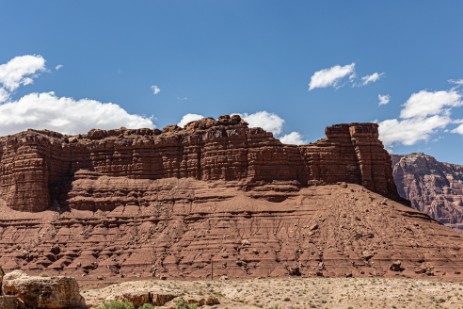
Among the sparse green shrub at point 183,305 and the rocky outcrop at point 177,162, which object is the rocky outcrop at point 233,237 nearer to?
the rocky outcrop at point 177,162

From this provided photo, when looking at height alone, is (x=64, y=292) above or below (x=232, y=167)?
below

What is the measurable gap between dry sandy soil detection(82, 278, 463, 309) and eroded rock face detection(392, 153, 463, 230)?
116 m

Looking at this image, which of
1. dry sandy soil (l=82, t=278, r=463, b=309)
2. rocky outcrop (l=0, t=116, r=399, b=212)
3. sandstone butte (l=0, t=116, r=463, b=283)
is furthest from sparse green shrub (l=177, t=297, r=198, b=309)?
rocky outcrop (l=0, t=116, r=399, b=212)

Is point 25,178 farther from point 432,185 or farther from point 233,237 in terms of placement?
point 432,185

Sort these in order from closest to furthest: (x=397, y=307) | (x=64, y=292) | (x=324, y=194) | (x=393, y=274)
→ (x=64, y=292)
(x=397, y=307)
(x=393, y=274)
(x=324, y=194)

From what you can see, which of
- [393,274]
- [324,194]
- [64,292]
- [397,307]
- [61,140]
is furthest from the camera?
[61,140]

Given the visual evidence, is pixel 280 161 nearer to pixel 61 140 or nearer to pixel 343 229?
pixel 343 229

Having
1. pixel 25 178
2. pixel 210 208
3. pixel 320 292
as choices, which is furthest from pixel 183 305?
pixel 25 178

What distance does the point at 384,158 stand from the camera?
3388 inches

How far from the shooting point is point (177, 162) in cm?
8675

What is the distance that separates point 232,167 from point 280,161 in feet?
21.9

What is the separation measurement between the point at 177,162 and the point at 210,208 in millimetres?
11545

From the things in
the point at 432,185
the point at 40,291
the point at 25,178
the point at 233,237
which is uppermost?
the point at 432,185

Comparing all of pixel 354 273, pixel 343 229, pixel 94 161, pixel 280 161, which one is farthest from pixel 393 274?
pixel 94 161
